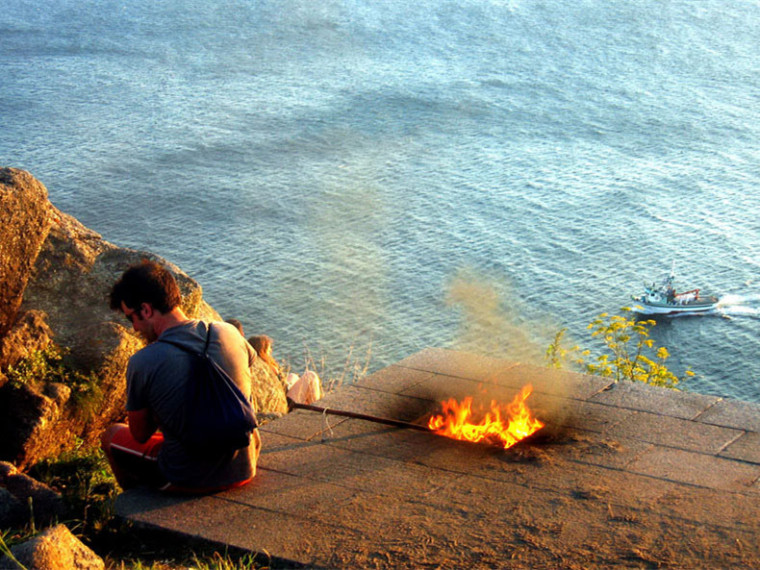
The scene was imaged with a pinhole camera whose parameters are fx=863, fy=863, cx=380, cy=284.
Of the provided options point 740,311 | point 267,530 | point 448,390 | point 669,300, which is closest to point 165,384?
point 267,530

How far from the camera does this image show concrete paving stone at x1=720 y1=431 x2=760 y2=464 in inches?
250

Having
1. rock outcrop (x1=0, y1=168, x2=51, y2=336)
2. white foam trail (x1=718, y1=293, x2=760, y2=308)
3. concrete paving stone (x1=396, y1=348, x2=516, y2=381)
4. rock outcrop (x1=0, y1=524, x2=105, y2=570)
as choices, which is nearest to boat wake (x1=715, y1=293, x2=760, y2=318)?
white foam trail (x1=718, y1=293, x2=760, y2=308)

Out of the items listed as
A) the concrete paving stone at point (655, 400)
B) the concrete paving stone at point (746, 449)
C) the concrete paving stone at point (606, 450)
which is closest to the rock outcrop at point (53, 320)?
the concrete paving stone at point (606, 450)

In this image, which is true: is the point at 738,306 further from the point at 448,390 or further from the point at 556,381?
the point at 448,390

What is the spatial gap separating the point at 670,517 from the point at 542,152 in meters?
82.8

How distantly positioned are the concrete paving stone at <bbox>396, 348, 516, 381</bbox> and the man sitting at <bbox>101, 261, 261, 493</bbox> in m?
2.85

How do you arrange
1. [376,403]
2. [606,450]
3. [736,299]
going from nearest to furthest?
1. [606,450]
2. [376,403]
3. [736,299]

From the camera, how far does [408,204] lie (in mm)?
78562

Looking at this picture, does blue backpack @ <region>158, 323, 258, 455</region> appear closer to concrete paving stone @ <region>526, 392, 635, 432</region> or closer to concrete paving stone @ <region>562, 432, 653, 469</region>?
concrete paving stone @ <region>562, 432, 653, 469</region>

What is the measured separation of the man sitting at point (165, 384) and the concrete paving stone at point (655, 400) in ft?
11.0

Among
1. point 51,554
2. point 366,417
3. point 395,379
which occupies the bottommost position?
point 395,379

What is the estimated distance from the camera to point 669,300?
65.2 meters

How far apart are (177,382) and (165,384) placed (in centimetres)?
8

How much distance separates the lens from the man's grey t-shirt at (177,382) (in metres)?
5.19
